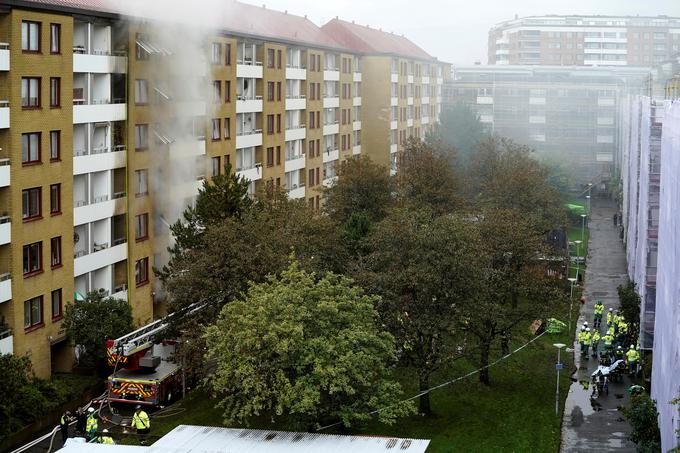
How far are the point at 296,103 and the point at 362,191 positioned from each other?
1230 centimetres

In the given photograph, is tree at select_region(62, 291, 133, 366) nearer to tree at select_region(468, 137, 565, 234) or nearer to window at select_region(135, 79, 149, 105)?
window at select_region(135, 79, 149, 105)

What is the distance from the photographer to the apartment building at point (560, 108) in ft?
402

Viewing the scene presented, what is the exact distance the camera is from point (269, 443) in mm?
25703

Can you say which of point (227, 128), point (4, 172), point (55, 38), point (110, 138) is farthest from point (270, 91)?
point (4, 172)

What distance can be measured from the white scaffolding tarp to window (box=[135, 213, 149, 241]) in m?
22.4

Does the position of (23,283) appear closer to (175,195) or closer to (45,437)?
(45,437)

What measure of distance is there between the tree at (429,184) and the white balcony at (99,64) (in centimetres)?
2000

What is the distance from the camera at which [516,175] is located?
61750 mm

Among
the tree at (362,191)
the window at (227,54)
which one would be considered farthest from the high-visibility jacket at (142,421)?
the tree at (362,191)

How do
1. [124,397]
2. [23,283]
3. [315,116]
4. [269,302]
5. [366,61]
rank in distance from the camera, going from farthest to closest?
[366,61] → [315,116] → [23,283] → [124,397] → [269,302]

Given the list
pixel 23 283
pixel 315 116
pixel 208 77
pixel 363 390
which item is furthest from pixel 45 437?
pixel 315 116

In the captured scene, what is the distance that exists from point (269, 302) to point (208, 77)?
26827 mm

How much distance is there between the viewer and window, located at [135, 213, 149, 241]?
1893 inches

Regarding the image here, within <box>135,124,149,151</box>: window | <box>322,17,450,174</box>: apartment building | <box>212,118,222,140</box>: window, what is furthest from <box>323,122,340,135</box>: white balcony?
<box>135,124,149,151</box>: window
